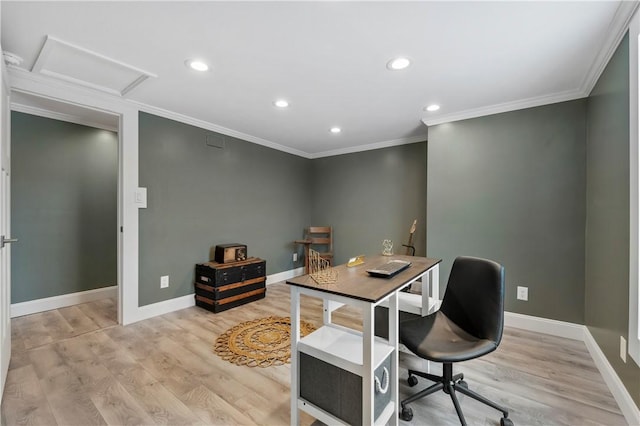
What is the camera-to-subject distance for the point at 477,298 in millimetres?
1698

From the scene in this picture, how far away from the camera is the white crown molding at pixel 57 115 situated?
9.91 feet

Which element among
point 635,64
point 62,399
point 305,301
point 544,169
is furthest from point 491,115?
point 62,399

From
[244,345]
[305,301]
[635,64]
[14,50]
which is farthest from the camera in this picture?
[305,301]

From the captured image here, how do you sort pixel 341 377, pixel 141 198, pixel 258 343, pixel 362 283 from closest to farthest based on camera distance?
pixel 341 377, pixel 362 283, pixel 258 343, pixel 141 198

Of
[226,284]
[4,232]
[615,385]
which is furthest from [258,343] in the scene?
[615,385]

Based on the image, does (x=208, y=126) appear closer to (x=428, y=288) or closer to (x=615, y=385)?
(x=428, y=288)

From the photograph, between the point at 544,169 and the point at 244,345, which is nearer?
the point at 244,345

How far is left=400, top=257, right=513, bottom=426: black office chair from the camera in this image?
1.50 m

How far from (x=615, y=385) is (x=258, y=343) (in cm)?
255

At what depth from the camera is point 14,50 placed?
1916 millimetres

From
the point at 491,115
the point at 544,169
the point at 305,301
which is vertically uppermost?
the point at 491,115

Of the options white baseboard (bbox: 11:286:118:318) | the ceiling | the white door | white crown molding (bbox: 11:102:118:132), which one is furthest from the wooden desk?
white crown molding (bbox: 11:102:118:132)

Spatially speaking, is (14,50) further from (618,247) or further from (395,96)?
(618,247)

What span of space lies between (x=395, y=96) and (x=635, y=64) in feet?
5.11
